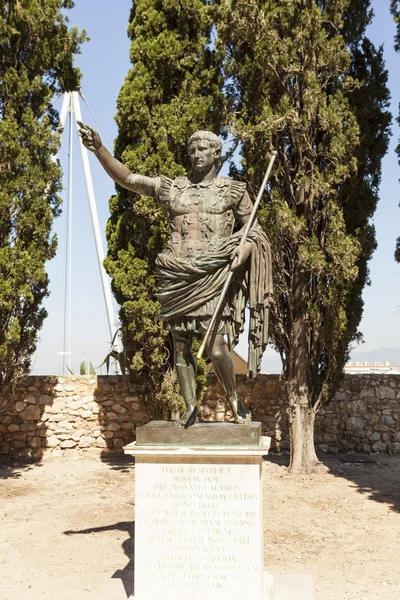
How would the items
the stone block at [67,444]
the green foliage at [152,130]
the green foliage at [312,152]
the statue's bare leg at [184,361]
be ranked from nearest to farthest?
the statue's bare leg at [184,361] < the green foliage at [312,152] < the green foliage at [152,130] < the stone block at [67,444]

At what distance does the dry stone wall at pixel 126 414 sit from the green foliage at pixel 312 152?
1.31 metres

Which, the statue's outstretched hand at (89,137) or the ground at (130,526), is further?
the ground at (130,526)

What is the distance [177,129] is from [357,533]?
20.1 ft

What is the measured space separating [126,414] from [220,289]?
6751mm

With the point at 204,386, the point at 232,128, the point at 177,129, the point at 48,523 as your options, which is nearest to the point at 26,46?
the point at 177,129

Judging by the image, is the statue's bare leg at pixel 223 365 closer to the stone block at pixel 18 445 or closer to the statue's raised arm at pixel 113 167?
the statue's raised arm at pixel 113 167

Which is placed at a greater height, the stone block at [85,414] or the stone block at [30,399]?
the stone block at [30,399]

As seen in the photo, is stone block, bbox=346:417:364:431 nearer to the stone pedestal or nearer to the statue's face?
the stone pedestal

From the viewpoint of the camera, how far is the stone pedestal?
3738mm

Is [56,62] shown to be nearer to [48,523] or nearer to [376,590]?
[48,523]

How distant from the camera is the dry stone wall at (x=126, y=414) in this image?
10.3 meters

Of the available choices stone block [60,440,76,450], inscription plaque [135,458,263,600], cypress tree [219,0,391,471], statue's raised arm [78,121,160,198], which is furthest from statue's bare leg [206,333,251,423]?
stone block [60,440,76,450]

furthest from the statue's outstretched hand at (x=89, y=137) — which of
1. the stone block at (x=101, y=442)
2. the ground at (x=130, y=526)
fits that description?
the stone block at (x=101, y=442)

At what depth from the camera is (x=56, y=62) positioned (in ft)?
31.7
